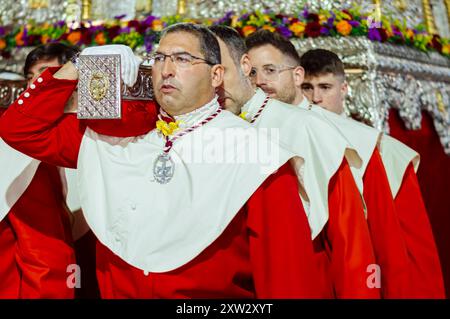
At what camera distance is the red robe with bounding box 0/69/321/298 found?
2086 mm

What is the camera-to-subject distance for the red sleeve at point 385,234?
271cm

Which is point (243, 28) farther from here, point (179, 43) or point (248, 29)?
point (179, 43)

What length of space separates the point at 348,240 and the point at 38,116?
1293 mm

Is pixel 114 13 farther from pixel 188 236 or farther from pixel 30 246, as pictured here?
pixel 188 236

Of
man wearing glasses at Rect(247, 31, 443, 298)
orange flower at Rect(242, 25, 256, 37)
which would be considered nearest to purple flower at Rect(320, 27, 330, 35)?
orange flower at Rect(242, 25, 256, 37)

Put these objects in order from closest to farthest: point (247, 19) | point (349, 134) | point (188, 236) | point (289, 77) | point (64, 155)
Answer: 1. point (188, 236)
2. point (64, 155)
3. point (349, 134)
4. point (289, 77)
5. point (247, 19)

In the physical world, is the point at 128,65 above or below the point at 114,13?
above

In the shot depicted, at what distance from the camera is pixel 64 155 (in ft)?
7.82

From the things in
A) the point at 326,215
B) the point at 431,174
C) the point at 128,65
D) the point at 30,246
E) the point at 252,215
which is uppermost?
the point at 128,65

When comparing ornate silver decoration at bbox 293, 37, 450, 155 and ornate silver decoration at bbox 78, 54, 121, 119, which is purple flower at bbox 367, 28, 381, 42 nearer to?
ornate silver decoration at bbox 293, 37, 450, 155

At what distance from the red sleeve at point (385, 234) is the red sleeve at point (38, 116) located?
1.39m

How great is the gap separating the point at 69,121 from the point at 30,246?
0.61 metres

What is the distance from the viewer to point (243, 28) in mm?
4570

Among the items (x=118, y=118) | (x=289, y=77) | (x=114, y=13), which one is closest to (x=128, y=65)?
(x=118, y=118)
